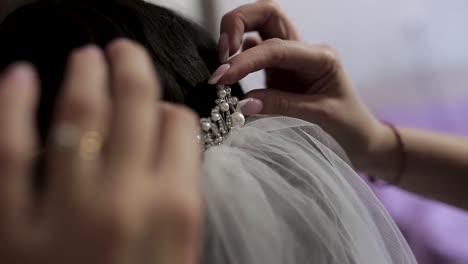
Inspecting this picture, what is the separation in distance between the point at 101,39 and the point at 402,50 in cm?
83

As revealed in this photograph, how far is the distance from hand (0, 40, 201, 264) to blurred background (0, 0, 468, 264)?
0.79 metres

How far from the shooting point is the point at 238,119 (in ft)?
1.79

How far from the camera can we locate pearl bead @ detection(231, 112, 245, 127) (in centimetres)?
54

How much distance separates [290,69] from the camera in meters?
0.71

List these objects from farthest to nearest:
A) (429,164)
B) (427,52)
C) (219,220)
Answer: (427,52), (429,164), (219,220)

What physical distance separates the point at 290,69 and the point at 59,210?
44 centimetres

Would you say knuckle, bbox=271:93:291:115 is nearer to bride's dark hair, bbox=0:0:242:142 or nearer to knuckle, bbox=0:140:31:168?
bride's dark hair, bbox=0:0:242:142

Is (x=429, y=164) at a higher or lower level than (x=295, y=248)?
lower

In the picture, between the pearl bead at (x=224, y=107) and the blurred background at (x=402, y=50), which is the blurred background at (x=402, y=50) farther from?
the pearl bead at (x=224, y=107)

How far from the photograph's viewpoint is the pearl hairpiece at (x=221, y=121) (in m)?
0.50

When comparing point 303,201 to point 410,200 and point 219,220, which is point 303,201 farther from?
point 410,200

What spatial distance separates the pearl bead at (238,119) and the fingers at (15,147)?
22 centimetres

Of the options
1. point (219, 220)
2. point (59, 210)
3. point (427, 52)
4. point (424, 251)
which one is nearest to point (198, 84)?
point (219, 220)

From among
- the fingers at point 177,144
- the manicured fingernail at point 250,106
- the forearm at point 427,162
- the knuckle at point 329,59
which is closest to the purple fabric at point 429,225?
the forearm at point 427,162
